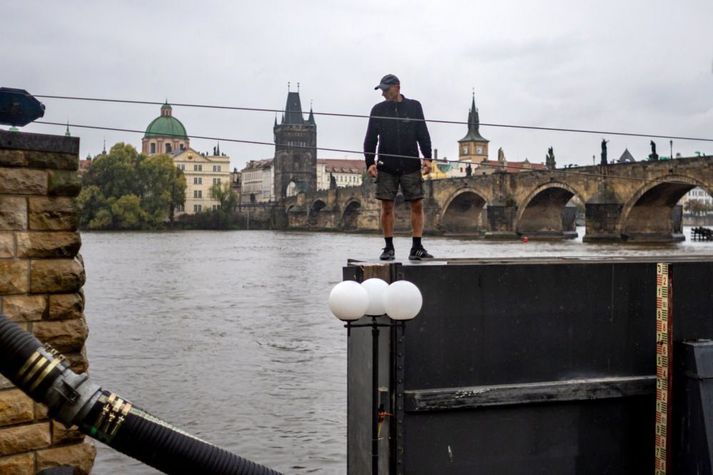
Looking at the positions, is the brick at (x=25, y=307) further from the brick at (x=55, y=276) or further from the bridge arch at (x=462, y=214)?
the bridge arch at (x=462, y=214)

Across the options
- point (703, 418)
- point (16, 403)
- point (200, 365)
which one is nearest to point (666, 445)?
point (703, 418)

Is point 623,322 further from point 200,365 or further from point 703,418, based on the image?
point 200,365

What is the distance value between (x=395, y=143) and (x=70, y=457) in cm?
310

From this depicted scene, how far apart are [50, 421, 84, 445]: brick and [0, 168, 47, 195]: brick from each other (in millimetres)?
1365

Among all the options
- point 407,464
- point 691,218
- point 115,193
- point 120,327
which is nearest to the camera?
point 407,464

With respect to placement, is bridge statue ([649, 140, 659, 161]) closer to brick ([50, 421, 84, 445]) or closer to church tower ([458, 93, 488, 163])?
brick ([50, 421, 84, 445])

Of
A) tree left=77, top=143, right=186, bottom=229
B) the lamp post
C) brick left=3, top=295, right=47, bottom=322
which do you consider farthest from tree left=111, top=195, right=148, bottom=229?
the lamp post

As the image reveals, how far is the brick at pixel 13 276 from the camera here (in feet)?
15.2

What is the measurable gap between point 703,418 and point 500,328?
4.61 ft

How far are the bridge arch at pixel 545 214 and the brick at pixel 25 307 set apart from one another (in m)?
50.9

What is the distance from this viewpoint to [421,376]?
16.6 ft

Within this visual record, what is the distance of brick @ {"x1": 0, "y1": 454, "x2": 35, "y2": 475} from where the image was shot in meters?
4.66

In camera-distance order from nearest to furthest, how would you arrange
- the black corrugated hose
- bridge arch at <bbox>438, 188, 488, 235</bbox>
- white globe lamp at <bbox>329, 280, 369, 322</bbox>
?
the black corrugated hose, white globe lamp at <bbox>329, 280, 369, 322</bbox>, bridge arch at <bbox>438, 188, 488, 235</bbox>

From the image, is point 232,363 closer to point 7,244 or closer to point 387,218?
point 387,218
